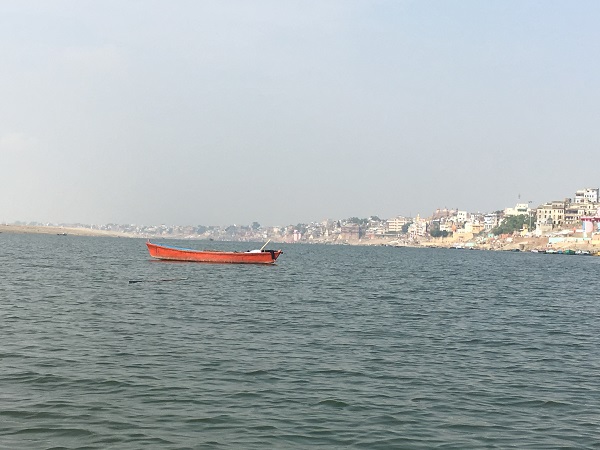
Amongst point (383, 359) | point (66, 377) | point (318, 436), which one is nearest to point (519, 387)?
point (383, 359)

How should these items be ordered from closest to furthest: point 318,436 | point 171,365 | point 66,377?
point 318,436 < point 66,377 < point 171,365

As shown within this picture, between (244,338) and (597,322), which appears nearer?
(244,338)

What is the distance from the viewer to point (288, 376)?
16.5 m

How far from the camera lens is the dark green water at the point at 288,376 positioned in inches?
471

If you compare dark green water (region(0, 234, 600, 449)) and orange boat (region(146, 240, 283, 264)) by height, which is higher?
orange boat (region(146, 240, 283, 264))

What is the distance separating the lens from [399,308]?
34.4 metres

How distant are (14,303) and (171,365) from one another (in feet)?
53.0

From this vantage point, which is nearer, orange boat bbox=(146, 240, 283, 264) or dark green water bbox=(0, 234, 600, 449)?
dark green water bbox=(0, 234, 600, 449)

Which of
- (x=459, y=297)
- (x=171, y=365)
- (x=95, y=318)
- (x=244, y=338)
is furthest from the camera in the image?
(x=459, y=297)

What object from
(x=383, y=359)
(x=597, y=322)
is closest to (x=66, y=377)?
(x=383, y=359)

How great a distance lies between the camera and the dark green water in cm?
1197

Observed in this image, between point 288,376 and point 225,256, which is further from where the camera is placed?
point 225,256

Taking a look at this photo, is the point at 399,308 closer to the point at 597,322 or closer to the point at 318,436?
the point at 597,322

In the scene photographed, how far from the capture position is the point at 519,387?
53.6ft
